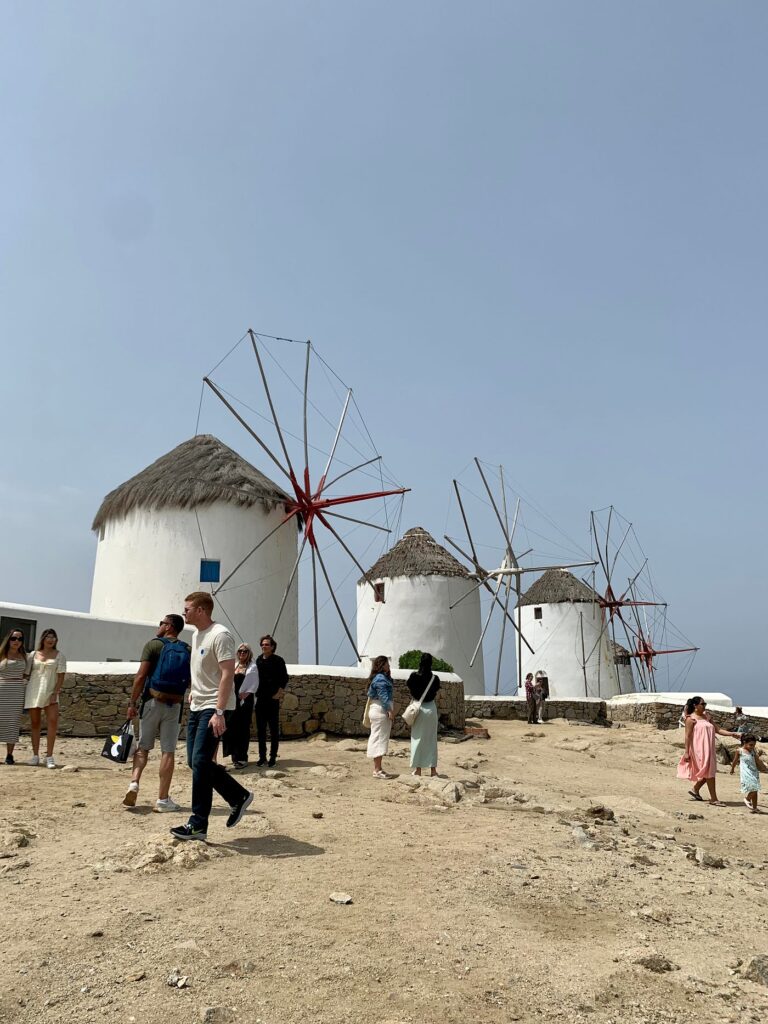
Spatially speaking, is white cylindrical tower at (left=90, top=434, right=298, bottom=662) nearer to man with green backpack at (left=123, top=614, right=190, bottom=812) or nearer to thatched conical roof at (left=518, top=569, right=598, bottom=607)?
man with green backpack at (left=123, top=614, right=190, bottom=812)

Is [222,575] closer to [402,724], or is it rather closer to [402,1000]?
[402,724]

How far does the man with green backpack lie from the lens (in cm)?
569

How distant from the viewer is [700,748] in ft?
29.4

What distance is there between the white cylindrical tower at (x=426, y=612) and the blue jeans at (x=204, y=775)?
21.6 metres

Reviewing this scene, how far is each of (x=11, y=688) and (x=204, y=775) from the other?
13.1ft

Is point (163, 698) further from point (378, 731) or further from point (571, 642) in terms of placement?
point (571, 642)

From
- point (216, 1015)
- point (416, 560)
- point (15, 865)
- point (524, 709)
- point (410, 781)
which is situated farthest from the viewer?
point (416, 560)

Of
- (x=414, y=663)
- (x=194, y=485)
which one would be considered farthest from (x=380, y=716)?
(x=414, y=663)

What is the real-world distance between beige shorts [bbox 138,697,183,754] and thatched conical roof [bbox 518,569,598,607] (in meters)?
28.8

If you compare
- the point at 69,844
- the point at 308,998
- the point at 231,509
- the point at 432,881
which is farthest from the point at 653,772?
the point at 231,509

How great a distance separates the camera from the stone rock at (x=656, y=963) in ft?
10.6

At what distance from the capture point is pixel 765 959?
3305 millimetres

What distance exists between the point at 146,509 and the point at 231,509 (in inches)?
80.5

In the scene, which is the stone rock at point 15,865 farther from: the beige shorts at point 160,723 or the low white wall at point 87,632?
the low white wall at point 87,632
